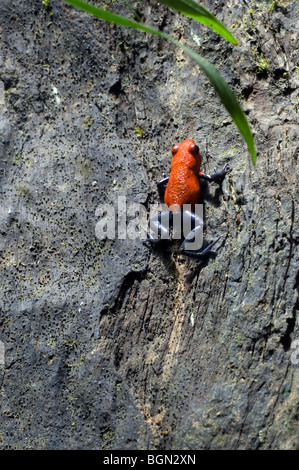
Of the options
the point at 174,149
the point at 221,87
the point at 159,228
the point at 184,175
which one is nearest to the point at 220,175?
the point at 184,175

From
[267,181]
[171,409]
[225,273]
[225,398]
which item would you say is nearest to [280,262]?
[225,273]

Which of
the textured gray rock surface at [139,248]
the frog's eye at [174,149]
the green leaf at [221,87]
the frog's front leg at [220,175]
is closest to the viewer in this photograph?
the green leaf at [221,87]

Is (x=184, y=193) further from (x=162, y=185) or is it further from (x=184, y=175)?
(x=162, y=185)

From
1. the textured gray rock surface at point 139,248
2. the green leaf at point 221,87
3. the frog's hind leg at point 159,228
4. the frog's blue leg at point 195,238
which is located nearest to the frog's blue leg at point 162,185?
the textured gray rock surface at point 139,248

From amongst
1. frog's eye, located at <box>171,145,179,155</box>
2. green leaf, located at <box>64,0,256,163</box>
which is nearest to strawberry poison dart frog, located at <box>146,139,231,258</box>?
frog's eye, located at <box>171,145,179,155</box>

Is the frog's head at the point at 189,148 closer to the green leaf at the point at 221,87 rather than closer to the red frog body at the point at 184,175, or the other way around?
the red frog body at the point at 184,175

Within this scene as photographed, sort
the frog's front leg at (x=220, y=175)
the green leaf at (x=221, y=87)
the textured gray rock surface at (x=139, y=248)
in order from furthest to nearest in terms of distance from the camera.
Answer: the frog's front leg at (x=220, y=175) → the textured gray rock surface at (x=139, y=248) → the green leaf at (x=221, y=87)

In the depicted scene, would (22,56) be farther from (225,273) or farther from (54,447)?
(54,447)

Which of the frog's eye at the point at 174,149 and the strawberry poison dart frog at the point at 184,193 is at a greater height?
the frog's eye at the point at 174,149

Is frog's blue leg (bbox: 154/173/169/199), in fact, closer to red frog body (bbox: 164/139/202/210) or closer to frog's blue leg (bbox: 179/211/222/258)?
red frog body (bbox: 164/139/202/210)
